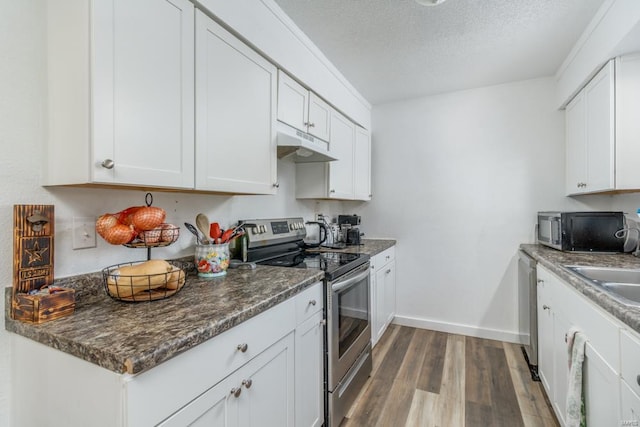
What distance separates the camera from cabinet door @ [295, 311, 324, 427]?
4.33ft

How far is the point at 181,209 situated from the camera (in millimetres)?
1506

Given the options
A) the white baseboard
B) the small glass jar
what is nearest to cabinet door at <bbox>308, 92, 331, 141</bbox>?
the small glass jar

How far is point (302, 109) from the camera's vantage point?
1.98m

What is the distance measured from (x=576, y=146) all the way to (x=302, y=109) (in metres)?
2.11

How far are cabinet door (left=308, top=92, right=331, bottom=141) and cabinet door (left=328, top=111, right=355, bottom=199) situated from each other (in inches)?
3.6

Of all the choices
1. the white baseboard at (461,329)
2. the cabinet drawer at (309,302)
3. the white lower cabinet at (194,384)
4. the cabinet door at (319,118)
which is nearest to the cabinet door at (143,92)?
the white lower cabinet at (194,384)

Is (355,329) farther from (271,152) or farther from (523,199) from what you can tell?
(523,199)

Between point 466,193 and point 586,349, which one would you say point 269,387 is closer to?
point 586,349

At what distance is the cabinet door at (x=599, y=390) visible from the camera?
1.00m

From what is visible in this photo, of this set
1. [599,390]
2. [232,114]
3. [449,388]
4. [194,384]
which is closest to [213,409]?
[194,384]

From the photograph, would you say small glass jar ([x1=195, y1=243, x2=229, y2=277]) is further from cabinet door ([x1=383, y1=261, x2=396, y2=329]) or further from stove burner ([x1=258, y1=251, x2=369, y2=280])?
cabinet door ([x1=383, y1=261, x2=396, y2=329])

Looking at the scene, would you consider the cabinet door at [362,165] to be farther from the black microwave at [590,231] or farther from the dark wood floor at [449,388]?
the black microwave at [590,231]

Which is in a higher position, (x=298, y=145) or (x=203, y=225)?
(x=298, y=145)

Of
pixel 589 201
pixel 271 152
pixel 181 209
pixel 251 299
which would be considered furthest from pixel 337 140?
pixel 589 201
